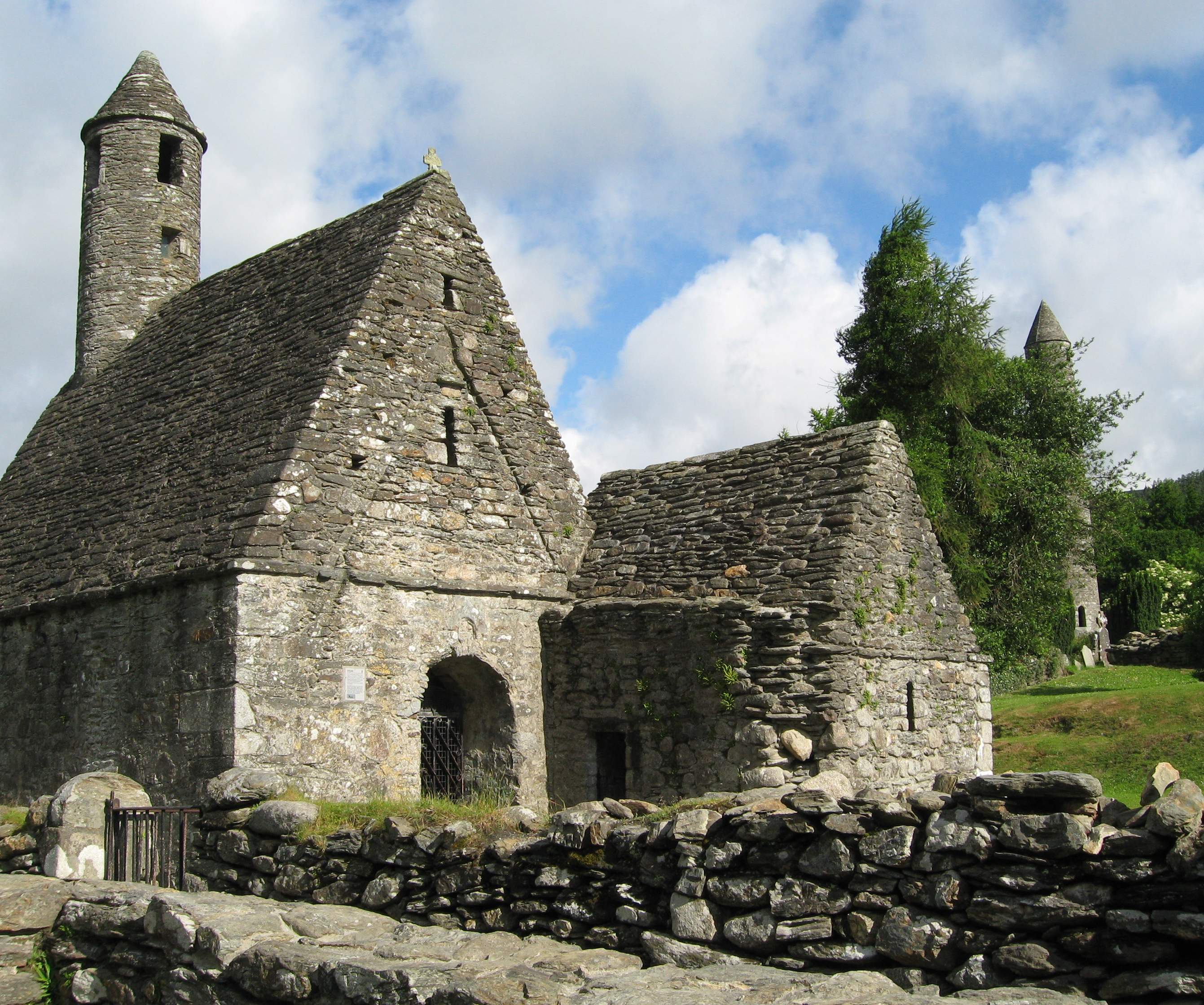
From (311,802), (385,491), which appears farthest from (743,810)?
(385,491)

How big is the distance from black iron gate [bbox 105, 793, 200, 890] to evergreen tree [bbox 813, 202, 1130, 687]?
22.4 metres

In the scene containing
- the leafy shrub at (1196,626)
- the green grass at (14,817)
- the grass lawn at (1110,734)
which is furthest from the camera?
the leafy shrub at (1196,626)

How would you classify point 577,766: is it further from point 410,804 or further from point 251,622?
point 410,804

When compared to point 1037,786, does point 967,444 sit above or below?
above

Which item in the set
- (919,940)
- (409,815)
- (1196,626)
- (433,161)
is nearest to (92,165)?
(433,161)

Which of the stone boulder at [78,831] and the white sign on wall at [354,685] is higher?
the white sign on wall at [354,685]

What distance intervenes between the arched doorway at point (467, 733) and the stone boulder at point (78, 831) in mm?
4753

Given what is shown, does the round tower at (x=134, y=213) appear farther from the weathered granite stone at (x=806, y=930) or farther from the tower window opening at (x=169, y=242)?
the weathered granite stone at (x=806, y=930)

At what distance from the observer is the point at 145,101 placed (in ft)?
69.0

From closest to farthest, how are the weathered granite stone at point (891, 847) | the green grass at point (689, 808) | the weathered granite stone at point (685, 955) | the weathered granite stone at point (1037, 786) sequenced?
the weathered granite stone at point (1037, 786) → the weathered granite stone at point (891, 847) → the weathered granite stone at point (685, 955) → the green grass at point (689, 808)

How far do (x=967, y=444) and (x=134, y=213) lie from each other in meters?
21.5

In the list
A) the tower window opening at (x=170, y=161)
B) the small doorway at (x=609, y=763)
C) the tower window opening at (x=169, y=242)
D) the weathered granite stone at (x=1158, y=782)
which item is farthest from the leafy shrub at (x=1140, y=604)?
the weathered granite stone at (x=1158, y=782)

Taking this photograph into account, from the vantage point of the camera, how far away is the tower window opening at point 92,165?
20859mm

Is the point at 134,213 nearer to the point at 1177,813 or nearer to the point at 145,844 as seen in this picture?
the point at 145,844
